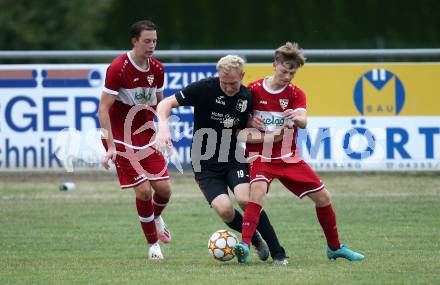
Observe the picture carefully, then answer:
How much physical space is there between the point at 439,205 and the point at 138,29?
513 centimetres

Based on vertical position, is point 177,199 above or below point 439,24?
below

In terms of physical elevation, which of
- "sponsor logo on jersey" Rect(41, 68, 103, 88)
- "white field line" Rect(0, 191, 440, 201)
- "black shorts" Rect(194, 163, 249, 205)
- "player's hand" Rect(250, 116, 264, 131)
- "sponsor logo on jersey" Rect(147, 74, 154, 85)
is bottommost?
"white field line" Rect(0, 191, 440, 201)

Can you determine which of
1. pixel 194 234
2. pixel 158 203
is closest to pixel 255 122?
pixel 158 203

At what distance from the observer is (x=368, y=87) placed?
46.9 feet

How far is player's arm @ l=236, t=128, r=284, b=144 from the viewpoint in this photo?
8445 millimetres

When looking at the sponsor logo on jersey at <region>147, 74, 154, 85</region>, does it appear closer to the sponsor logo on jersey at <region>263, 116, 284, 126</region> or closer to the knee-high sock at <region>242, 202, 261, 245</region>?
the sponsor logo on jersey at <region>263, 116, 284, 126</region>

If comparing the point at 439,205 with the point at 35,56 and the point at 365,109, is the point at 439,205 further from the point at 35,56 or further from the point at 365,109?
the point at 35,56

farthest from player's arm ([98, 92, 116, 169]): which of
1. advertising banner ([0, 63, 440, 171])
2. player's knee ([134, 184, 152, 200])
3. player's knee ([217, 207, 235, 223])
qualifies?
advertising banner ([0, 63, 440, 171])

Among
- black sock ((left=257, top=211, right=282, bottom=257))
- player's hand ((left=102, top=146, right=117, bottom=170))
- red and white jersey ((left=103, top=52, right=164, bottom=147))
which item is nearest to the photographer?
black sock ((left=257, top=211, right=282, bottom=257))

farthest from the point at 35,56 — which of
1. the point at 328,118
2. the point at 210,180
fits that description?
the point at 210,180

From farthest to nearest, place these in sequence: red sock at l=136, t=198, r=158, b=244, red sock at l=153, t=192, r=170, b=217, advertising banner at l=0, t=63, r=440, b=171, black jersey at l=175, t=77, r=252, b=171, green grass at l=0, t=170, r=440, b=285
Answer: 1. advertising banner at l=0, t=63, r=440, b=171
2. red sock at l=153, t=192, r=170, b=217
3. red sock at l=136, t=198, r=158, b=244
4. black jersey at l=175, t=77, r=252, b=171
5. green grass at l=0, t=170, r=440, b=285

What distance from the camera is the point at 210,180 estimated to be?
873cm

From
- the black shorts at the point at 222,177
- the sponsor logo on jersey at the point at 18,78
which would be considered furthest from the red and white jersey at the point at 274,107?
the sponsor logo on jersey at the point at 18,78

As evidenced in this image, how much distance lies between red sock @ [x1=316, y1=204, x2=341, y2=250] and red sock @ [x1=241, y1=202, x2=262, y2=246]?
0.55 meters
